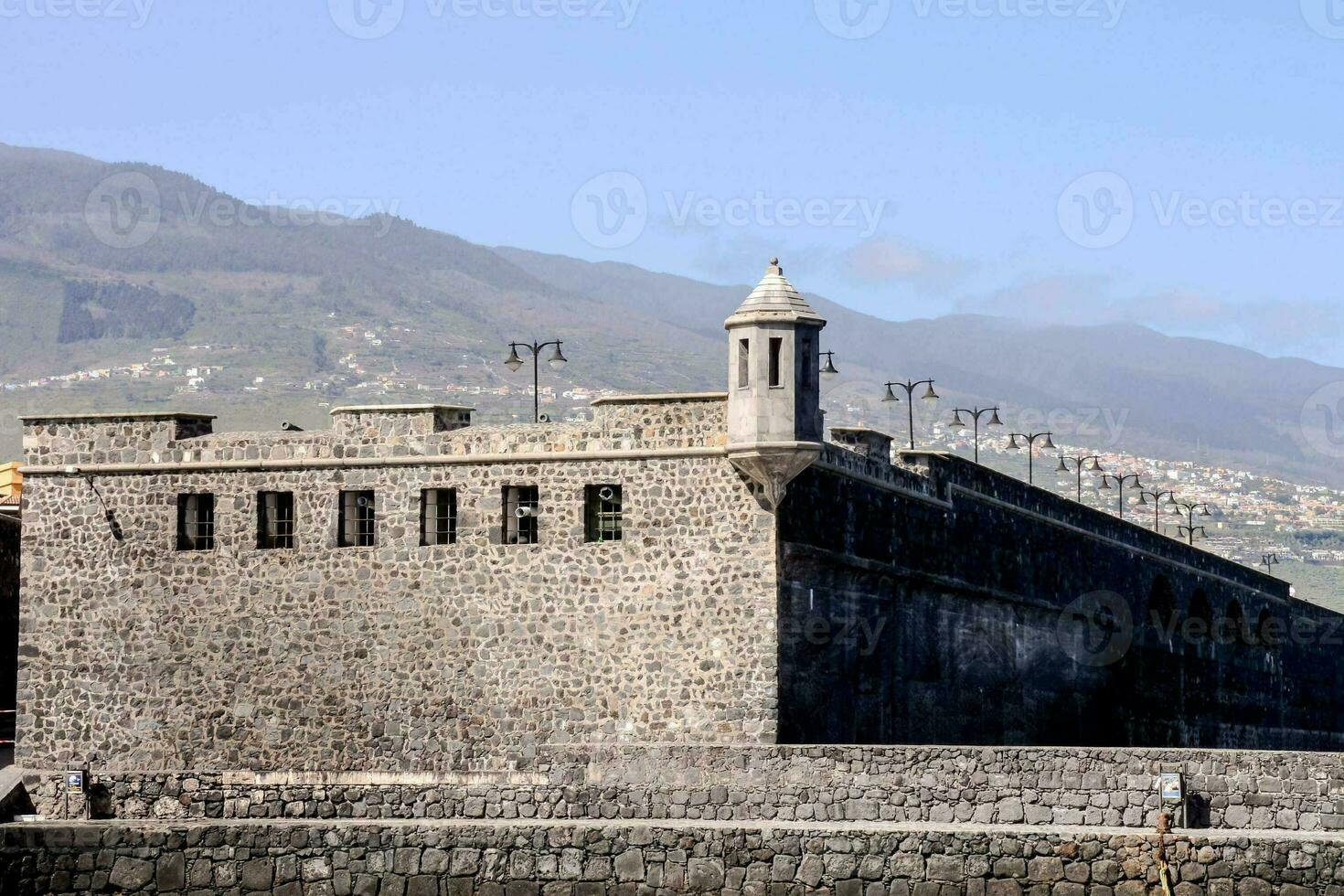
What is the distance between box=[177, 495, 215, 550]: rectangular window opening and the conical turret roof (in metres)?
10.5

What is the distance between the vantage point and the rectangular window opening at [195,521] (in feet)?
138

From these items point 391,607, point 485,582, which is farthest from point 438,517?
point 391,607

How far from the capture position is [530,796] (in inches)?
1448

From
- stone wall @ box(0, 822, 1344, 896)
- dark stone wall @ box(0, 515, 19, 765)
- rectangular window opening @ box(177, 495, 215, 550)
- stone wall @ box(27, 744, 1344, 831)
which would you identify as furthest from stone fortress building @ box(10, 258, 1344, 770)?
dark stone wall @ box(0, 515, 19, 765)

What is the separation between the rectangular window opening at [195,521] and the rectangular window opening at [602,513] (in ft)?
24.3

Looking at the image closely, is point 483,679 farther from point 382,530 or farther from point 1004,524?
point 1004,524

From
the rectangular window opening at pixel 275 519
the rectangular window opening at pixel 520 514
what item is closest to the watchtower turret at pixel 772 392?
the rectangular window opening at pixel 520 514

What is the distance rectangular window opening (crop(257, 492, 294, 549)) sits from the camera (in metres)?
41.5

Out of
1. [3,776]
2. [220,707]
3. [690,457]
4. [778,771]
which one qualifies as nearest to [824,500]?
[690,457]

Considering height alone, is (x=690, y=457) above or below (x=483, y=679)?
above

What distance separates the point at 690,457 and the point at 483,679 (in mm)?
5242

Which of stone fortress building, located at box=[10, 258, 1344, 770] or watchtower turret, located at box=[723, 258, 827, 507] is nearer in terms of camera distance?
watchtower turret, located at box=[723, 258, 827, 507]

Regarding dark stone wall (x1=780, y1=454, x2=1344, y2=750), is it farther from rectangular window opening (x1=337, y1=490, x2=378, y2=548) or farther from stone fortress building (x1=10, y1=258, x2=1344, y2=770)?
rectangular window opening (x1=337, y1=490, x2=378, y2=548)

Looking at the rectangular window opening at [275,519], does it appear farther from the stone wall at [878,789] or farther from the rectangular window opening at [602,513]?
the rectangular window opening at [602,513]
